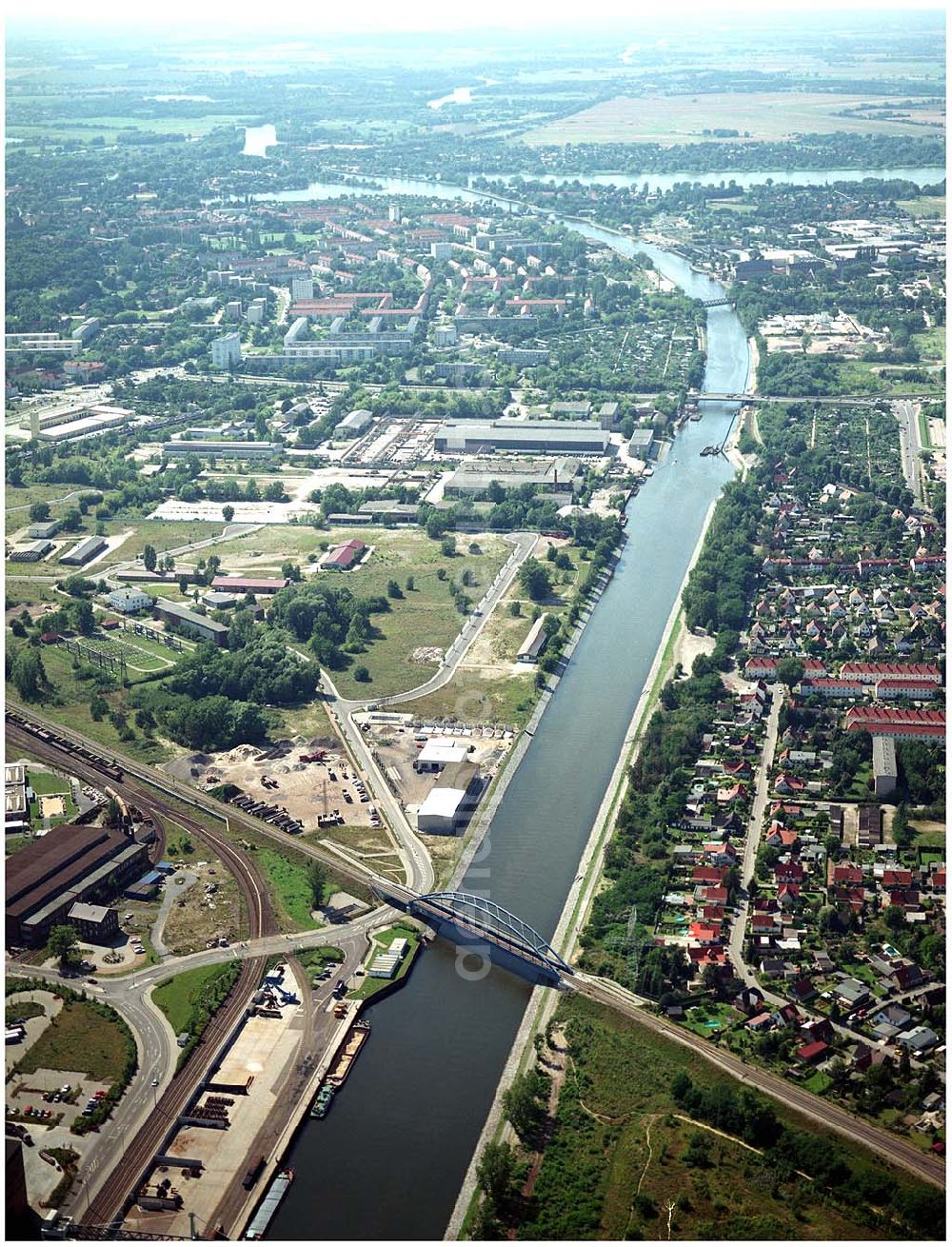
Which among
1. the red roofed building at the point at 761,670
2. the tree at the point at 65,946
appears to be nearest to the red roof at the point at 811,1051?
the tree at the point at 65,946

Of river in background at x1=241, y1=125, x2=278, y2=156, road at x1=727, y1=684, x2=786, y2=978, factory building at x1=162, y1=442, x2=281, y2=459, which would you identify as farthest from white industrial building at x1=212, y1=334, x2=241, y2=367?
river in background at x1=241, y1=125, x2=278, y2=156

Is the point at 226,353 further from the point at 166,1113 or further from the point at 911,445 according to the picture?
the point at 166,1113

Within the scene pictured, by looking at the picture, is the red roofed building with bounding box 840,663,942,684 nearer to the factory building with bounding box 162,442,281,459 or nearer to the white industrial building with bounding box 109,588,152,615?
the white industrial building with bounding box 109,588,152,615

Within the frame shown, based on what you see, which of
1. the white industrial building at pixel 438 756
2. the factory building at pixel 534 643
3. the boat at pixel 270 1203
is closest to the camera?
the boat at pixel 270 1203

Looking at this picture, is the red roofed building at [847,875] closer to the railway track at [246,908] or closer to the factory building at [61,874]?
the railway track at [246,908]

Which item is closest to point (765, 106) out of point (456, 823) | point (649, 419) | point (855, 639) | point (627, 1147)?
point (649, 419)

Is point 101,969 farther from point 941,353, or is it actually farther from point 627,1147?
point 941,353

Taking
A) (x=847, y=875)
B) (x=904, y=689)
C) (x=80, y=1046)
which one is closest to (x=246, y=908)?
(x=80, y=1046)
